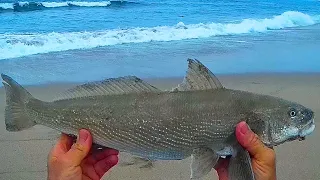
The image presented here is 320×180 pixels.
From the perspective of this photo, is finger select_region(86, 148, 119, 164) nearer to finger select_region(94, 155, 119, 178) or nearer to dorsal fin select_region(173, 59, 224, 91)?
finger select_region(94, 155, 119, 178)

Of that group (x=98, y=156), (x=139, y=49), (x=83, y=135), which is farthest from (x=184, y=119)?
(x=139, y=49)

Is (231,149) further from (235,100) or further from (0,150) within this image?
(0,150)

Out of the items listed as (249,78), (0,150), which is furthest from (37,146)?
(249,78)

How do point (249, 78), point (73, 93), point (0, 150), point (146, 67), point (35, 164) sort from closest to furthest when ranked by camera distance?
1. point (73, 93)
2. point (35, 164)
3. point (0, 150)
4. point (249, 78)
5. point (146, 67)

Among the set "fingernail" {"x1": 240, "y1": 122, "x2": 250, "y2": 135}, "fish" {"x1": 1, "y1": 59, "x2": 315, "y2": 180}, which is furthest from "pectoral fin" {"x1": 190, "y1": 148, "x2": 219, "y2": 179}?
"fingernail" {"x1": 240, "y1": 122, "x2": 250, "y2": 135}

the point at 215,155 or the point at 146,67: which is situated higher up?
the point at 215,155

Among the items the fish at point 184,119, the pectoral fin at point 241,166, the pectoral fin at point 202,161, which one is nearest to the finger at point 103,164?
the fish at point 184,119
